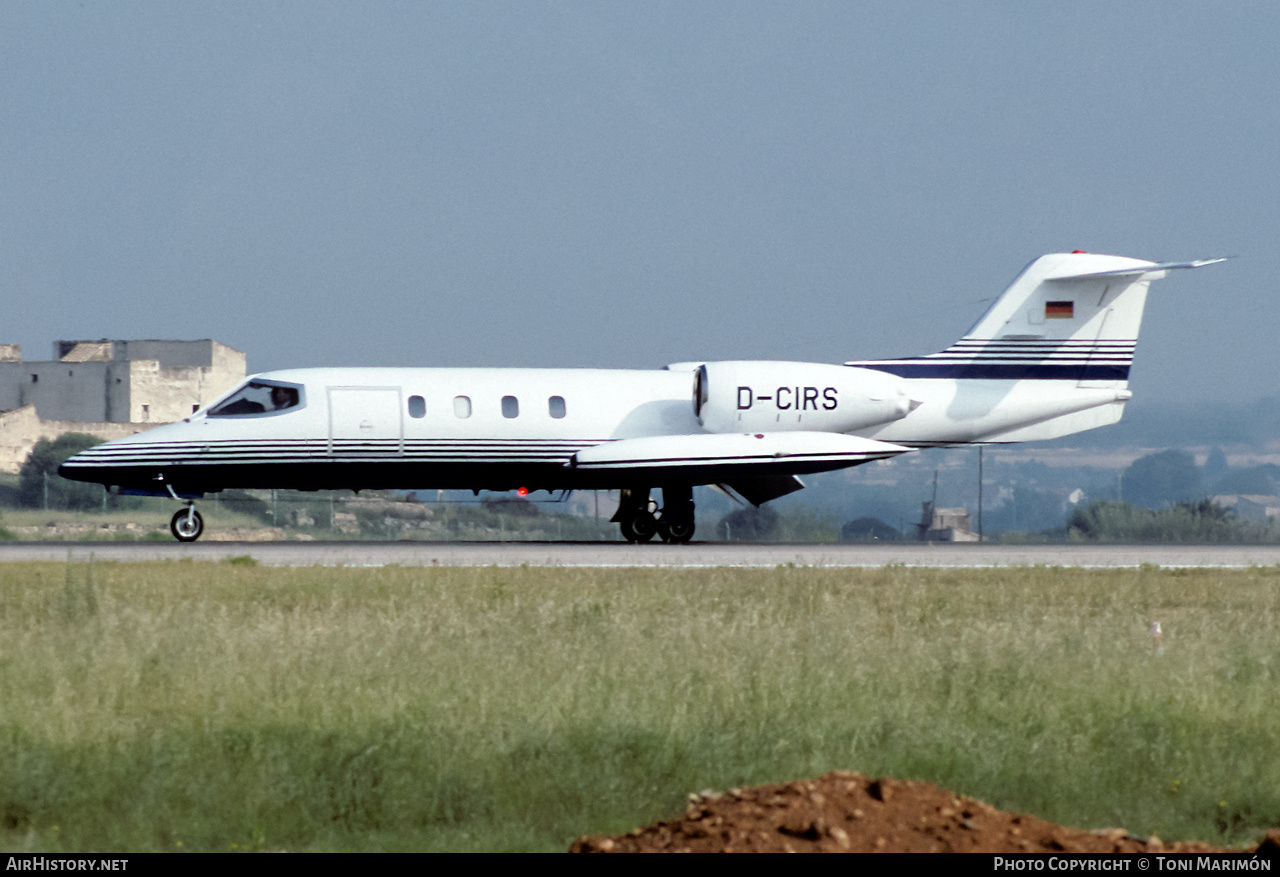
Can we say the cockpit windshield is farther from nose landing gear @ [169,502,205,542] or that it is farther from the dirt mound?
the dirt mound

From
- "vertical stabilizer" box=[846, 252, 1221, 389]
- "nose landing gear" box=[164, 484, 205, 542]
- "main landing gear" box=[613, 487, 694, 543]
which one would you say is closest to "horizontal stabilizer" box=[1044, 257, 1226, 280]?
"vertical stabilizer" box=[846, 252, 1221, 389]

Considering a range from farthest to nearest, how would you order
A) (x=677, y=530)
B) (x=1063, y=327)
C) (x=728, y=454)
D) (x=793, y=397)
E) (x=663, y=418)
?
1. (x=1063, y=327)
2. (x=677, y=530)
3. (x=793, y=397)
4. (x=663, y=418)
5. (x=728, y=454)

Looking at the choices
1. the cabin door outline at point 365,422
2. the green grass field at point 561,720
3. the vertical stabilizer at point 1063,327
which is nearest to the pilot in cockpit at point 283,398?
the cabin door outline at point 365,422

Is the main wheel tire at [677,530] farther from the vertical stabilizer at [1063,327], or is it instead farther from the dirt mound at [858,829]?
the dirt mound at [858,829]

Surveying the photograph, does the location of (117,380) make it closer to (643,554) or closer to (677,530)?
(677,530)

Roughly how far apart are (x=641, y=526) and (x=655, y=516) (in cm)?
34

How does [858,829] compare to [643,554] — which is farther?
[643,554]

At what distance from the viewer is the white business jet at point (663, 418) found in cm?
2436

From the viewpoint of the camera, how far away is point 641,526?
88.7ft

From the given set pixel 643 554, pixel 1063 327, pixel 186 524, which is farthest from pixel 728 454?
pixel 186 524

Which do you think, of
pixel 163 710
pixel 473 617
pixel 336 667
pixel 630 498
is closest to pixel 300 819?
pixel 163 710

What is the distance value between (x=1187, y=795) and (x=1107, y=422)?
2151cm

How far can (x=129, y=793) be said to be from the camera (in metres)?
7.30

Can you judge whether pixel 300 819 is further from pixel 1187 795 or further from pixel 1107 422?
pixel 1107 422
